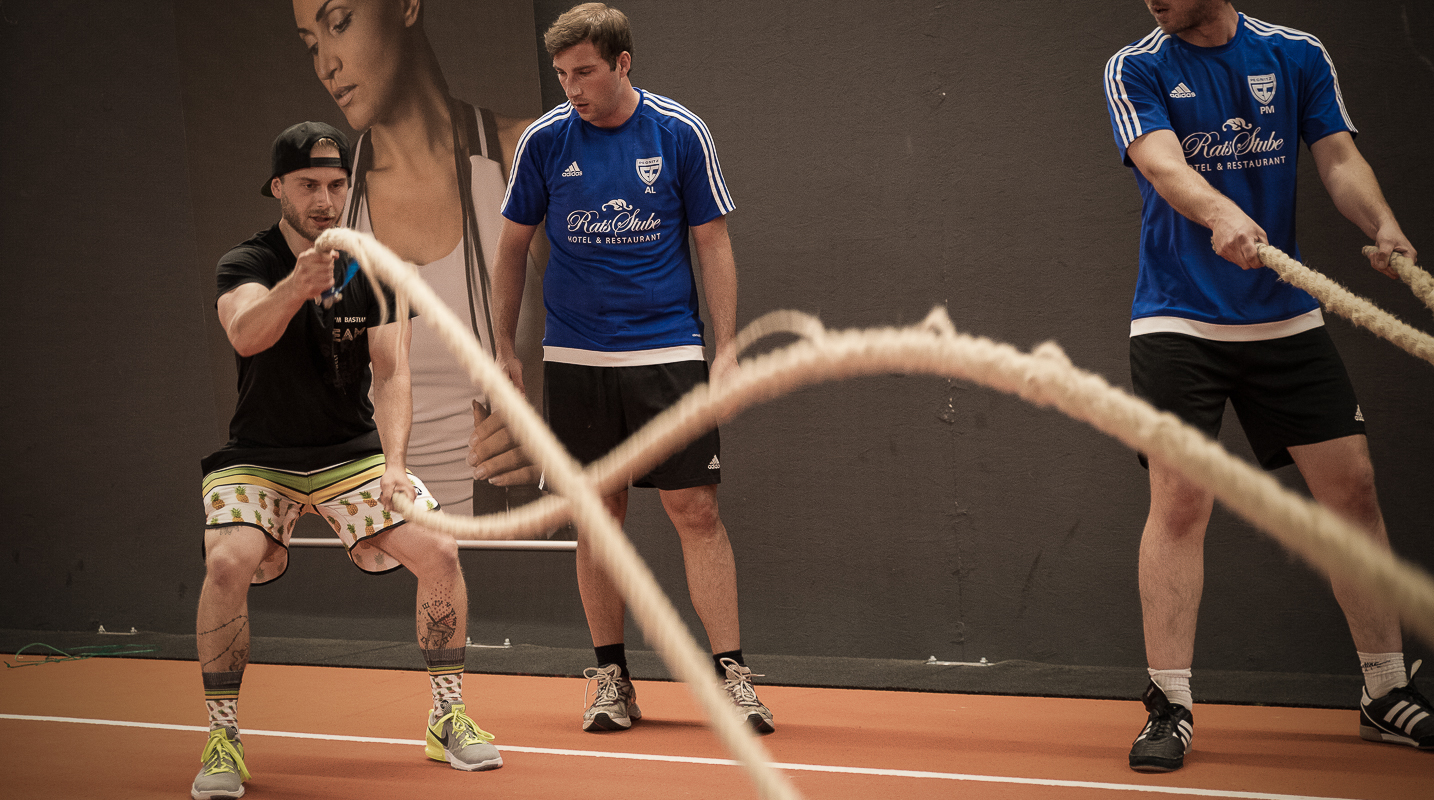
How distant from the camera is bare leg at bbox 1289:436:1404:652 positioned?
236 centimetres

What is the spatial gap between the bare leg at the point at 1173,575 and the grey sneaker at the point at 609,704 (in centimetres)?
136

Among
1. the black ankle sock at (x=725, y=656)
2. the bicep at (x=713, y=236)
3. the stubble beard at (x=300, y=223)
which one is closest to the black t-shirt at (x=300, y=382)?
the stubble beard at (x=300, y=223)

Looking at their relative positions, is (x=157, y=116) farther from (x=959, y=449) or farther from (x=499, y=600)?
(x=959, y=449)

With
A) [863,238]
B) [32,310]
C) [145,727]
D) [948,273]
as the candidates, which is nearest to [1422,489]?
[948,273]

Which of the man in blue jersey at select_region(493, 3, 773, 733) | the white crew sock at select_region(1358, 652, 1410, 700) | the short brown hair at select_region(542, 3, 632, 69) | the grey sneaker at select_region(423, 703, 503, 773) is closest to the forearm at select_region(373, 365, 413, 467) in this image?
the man in blue jersey at select_region(493, 3, 773, 733)

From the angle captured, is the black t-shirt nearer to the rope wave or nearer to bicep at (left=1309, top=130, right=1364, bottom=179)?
the rope wave

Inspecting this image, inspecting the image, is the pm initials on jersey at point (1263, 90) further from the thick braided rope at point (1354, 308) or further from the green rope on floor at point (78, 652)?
the green rope on floor at point (78, 652)

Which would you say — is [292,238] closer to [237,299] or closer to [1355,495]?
[237,299]

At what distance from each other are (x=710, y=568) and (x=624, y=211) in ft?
3.18

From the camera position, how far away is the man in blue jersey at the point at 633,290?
9.39 ft

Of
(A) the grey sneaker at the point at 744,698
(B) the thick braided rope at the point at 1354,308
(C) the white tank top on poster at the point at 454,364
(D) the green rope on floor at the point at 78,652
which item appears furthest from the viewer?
(D) the green rope on floor at the point at 78,652

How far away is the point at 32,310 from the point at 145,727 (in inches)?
124

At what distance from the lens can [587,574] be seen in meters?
3.03

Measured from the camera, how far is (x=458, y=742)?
2623 mm
